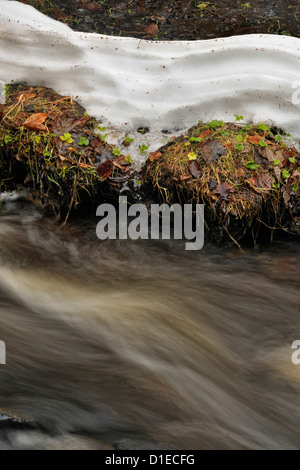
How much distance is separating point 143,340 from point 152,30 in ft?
14.1

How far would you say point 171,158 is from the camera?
504 centimetres

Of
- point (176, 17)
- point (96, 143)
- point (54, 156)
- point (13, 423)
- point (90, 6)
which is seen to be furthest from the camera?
point (90, 6)

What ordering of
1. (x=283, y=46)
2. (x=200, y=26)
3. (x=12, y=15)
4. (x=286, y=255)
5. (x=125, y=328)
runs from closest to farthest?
1. (x=125, y=328)
2. (x=286, y=255)
3. (x=283, y=46)
4. (x=12, y=15)
5. (x=200, y=26)

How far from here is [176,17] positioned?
6.79 meters

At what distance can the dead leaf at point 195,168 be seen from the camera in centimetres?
491

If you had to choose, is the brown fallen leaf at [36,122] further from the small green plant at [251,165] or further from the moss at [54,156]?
the small green plant at [251,165]

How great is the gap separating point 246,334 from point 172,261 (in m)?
1.07

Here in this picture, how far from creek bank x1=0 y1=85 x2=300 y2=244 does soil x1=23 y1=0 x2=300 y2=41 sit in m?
1.85

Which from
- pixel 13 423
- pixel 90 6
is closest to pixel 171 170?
pixel 13 423

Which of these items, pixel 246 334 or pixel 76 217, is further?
pixel 76 217

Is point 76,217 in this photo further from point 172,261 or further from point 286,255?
point 286,255

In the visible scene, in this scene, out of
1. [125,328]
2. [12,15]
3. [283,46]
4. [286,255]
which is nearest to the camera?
[125,328]

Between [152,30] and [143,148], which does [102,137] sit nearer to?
[143,148]
